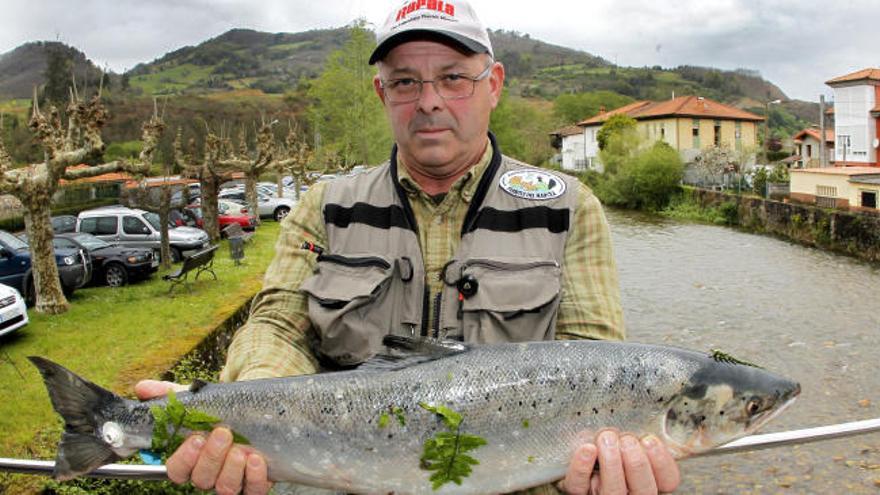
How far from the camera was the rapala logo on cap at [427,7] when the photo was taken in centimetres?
343

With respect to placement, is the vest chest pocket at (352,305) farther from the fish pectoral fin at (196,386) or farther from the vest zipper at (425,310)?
the fish pectoral fin at (196,386)

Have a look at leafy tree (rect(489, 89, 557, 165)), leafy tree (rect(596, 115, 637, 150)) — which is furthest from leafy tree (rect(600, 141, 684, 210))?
leafy tree (rect(489, 89, 557, 165))

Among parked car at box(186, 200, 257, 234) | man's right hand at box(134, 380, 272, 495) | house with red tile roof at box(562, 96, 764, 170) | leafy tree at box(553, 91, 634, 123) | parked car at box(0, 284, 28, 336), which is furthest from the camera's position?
leafy tree at box(553, 91, 634, 123)

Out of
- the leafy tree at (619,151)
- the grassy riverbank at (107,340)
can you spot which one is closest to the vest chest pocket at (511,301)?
the grassy riverbank at (107,340)

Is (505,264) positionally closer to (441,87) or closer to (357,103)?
→ (441,87)

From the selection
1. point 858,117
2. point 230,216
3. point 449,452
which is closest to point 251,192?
point 230,216

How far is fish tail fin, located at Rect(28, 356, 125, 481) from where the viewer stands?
3.06 m

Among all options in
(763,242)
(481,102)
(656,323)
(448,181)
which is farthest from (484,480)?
(763,242)

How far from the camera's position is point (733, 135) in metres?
87.6

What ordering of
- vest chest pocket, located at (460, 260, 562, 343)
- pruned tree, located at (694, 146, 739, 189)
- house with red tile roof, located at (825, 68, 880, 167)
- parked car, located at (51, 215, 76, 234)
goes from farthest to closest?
pruned tree, located at (694, 146, 739, 189), house with red tile roof, located at (825, 68, 880, 167), parked car, located at (51, 215, 76, 234), vest chest pocket, located at (460, 260, 562, 343)

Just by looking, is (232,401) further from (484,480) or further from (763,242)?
(763,242)

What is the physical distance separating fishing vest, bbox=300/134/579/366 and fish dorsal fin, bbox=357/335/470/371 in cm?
33

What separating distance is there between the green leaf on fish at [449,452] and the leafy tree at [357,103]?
60767mm

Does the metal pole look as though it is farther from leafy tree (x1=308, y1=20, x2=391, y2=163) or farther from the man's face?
leafy tree (x1=308, y1=20, x2=391, y2=163)
